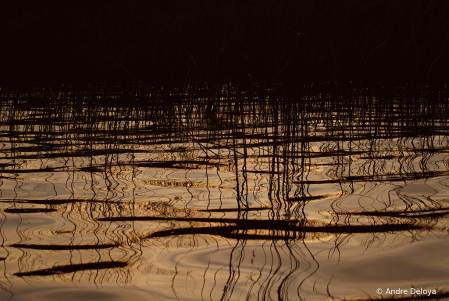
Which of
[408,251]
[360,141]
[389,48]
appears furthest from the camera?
[389,48]

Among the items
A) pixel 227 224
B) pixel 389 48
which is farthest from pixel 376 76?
pixel 227 224

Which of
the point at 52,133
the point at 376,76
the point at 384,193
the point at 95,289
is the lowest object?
the point at 95,289

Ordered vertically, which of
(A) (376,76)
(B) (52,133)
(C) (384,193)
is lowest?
(C) (384,193)

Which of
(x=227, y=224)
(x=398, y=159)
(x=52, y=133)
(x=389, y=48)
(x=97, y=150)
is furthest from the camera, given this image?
(x=389, y=48)

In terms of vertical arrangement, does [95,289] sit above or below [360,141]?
below

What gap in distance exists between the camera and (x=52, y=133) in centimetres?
412

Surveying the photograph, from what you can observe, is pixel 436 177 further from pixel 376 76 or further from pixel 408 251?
pixel 376 76

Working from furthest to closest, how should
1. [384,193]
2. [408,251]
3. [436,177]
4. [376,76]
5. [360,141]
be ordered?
[376,76] < [360,141] < [436,177] < [384,193] < [408,251]

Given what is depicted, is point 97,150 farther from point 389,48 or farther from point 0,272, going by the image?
point 389,48

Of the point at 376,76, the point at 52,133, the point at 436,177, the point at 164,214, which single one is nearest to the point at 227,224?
the point at 164,214

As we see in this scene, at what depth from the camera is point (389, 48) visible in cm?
488

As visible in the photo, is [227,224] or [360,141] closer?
[227,224]

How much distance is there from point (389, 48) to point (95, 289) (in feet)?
13.8

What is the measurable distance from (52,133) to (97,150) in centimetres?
96
